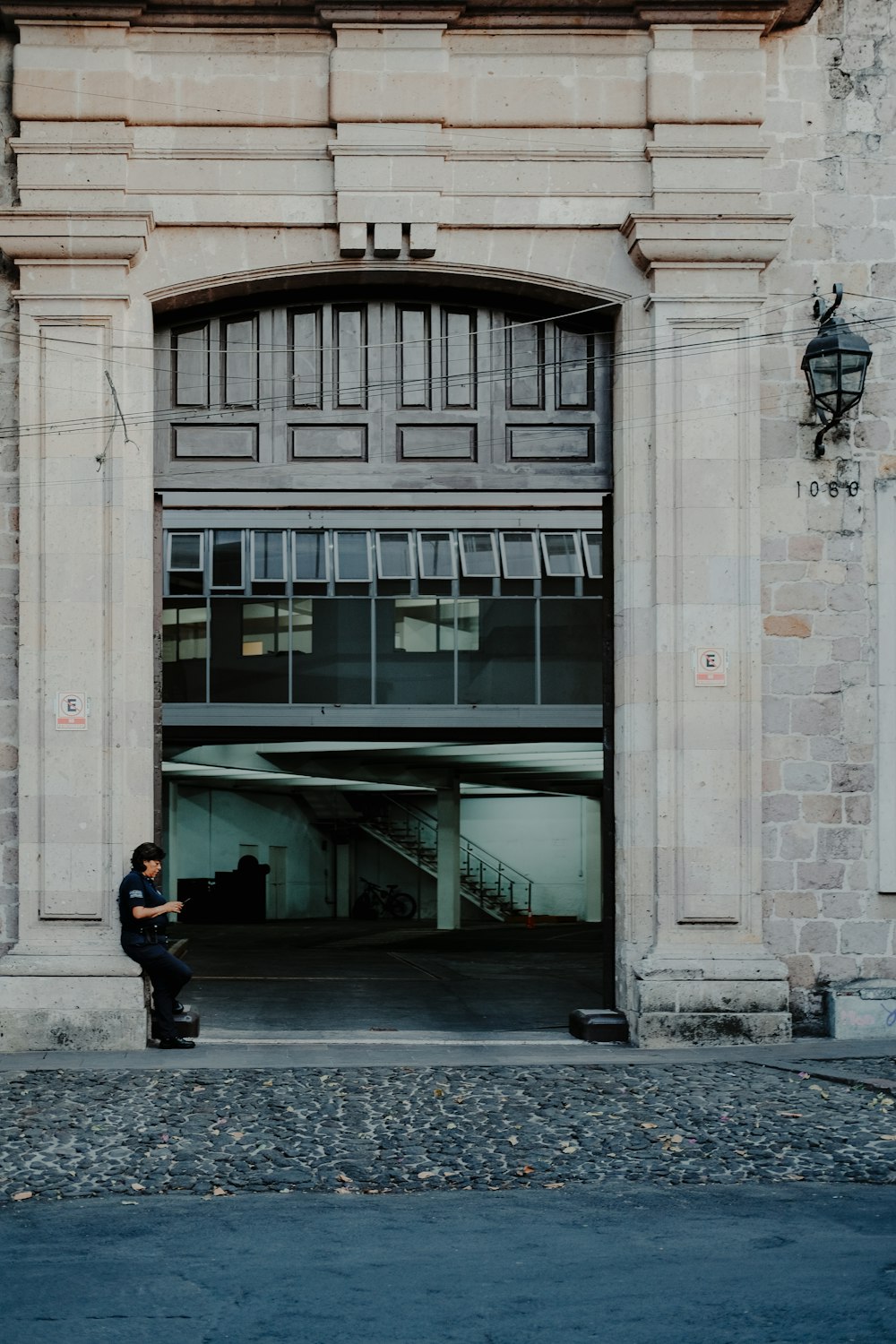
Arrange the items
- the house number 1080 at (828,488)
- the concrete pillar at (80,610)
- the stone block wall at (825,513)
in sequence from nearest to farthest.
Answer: the concrete pillar at (80,610)
the stone block wall at (825,513)
the house number 1080 at (828,488)

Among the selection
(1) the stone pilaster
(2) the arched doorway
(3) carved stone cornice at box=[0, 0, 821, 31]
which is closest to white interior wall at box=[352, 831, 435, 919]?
(2) the arched doorway

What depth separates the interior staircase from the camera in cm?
3812

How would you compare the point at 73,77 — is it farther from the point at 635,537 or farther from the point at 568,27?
the point at 635,537

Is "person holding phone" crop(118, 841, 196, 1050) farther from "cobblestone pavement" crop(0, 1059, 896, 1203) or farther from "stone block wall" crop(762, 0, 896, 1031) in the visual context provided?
"stone block wall" crop(762, 0, 896, 1031)

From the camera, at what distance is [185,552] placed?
93.5ft

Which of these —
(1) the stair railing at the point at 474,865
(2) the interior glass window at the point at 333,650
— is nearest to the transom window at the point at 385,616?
(2) the interior glass window at the point at 333,650

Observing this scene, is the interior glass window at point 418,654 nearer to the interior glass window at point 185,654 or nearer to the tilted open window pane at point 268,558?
the tilted open window pane at point 268,558

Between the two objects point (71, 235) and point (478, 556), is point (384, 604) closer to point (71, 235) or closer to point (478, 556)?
point (478, 556)

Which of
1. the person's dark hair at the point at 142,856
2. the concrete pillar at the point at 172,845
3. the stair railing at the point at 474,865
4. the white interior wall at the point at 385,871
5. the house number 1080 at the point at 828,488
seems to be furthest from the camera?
the white interior wall at the point at 385,871

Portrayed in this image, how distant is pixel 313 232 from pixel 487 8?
6.75 ft

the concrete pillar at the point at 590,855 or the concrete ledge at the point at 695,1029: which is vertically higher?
the concrete ledge at the point at 695,1029

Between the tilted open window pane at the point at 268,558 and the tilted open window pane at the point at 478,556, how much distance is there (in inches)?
130

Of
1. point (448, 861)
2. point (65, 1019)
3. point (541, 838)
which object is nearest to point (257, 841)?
point (448, 861)

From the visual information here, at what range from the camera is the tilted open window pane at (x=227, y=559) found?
2822 cm
